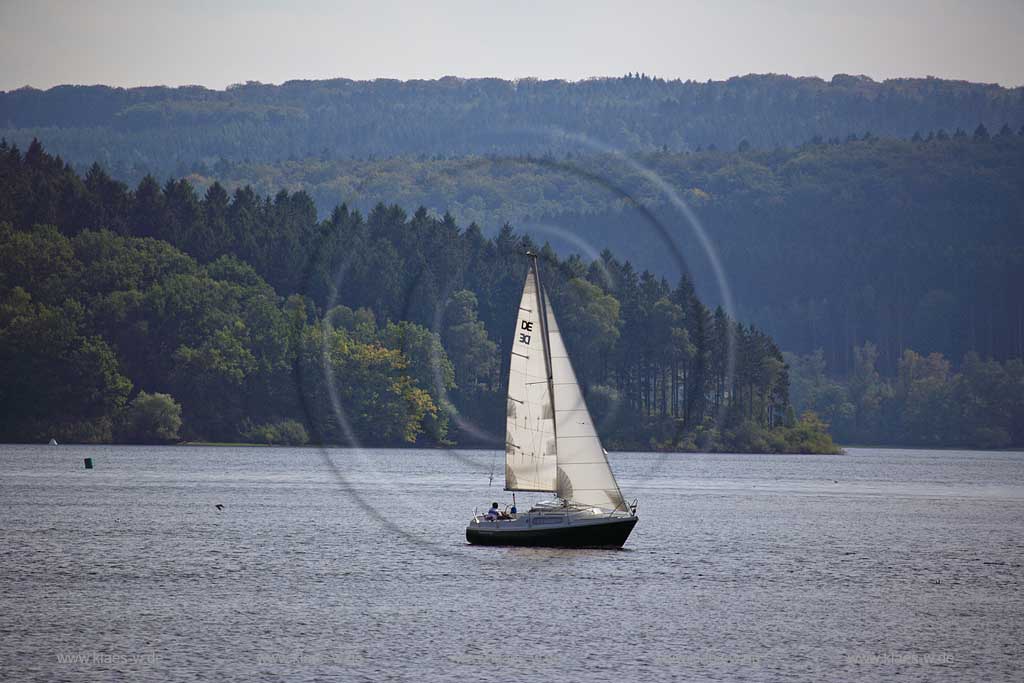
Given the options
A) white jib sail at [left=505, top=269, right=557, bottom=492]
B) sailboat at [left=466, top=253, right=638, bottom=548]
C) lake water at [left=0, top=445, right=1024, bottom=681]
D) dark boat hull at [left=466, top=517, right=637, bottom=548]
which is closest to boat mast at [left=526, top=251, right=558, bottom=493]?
sailboat at [left=466, top=253, right=638, bottom=548]

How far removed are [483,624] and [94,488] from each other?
8488 centimetres

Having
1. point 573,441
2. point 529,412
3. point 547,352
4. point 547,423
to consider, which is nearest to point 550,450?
point 573,441

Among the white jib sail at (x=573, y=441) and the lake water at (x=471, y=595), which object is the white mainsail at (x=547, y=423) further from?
the lake water at (x=471, y=595)

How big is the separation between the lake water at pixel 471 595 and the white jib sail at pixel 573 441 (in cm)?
486

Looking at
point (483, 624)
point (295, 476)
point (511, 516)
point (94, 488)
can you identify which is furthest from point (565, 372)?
point (295, 476)

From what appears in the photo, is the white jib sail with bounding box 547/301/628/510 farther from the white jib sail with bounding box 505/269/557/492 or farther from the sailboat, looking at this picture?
the white jib sail with bounding box 505/269/557/492

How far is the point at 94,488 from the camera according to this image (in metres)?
150

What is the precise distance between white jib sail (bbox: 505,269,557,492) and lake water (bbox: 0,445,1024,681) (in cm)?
579

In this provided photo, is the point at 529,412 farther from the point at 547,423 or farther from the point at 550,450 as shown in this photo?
the point at 550,450

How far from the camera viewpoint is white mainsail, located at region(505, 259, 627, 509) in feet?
289

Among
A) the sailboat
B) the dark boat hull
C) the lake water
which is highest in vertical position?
the sailboat

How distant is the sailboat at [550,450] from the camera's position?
8819cm

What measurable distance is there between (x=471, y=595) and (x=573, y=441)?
1169 cm

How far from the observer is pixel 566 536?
92.7 m
